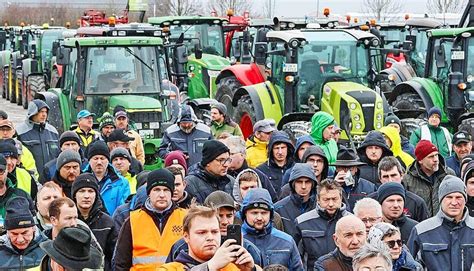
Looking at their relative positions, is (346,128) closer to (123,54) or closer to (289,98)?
(289,98)

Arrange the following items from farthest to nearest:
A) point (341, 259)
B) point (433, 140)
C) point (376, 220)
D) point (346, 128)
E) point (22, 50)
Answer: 1. point (22, 50)
2. point (346, 128)
3. point (433, 140)
4. point (376, 220)
5. point (341, 259)

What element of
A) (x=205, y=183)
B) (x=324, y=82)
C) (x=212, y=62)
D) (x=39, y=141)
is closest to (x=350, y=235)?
(x=205, y=183)

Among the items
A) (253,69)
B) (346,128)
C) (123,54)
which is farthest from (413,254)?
(253,69)

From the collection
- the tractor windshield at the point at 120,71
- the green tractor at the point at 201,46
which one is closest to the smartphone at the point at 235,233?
the tractor windshield at the point at 120,71

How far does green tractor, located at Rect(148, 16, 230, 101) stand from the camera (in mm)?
22562

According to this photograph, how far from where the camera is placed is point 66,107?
1677 centimetres

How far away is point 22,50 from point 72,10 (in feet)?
95.1

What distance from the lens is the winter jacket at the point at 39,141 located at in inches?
521

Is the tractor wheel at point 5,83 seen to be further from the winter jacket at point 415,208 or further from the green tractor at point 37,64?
the winter jacket at point 415,208

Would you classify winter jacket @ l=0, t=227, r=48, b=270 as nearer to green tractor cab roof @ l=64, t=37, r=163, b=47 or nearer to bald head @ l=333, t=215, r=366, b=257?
bald head @ l=333, t=215, r=366, b=257

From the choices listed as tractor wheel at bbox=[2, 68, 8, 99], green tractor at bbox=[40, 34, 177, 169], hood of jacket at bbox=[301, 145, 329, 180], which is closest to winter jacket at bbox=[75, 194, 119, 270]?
hood of jacket at bbox=[301, 145, 329, 180]

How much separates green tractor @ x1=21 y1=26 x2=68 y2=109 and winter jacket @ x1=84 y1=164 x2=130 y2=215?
17.2 meters

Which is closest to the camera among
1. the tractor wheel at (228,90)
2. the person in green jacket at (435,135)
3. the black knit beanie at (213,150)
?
the black knit beanie at (213,150)

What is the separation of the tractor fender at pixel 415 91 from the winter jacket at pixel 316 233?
29.4 ft
